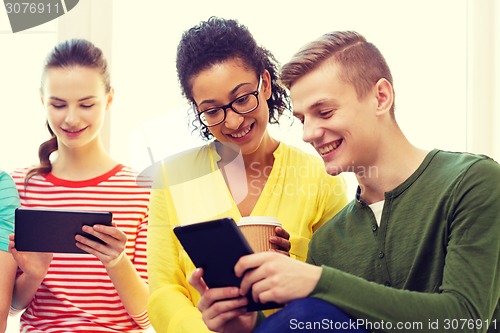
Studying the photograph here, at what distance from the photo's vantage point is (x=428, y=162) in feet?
4.52

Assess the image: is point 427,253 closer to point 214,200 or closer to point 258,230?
point 258,230

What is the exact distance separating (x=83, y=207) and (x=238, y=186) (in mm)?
465

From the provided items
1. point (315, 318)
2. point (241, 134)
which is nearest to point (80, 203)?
point (241, 134)

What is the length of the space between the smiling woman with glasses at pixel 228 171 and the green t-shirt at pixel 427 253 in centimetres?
22

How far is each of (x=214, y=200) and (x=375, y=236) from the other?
0.49m

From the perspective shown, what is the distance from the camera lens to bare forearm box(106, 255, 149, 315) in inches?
68.2

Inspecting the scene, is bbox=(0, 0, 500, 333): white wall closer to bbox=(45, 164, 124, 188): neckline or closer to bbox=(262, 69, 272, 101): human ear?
bbox=(45, 164, 124, 188): neckline

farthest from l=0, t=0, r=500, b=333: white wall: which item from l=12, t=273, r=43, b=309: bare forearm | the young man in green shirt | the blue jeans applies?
the blue jeans

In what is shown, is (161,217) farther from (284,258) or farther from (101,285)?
(284,258)

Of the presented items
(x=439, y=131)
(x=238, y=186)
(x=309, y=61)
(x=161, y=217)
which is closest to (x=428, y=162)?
(x=309, y=61)

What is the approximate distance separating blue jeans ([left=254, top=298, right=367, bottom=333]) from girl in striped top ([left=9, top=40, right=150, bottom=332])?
681 millimetres

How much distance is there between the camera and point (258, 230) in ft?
4.37

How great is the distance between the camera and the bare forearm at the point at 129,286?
1732mm

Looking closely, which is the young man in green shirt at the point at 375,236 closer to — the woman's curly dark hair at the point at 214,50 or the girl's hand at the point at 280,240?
the girl's hand at the point at 280,240
